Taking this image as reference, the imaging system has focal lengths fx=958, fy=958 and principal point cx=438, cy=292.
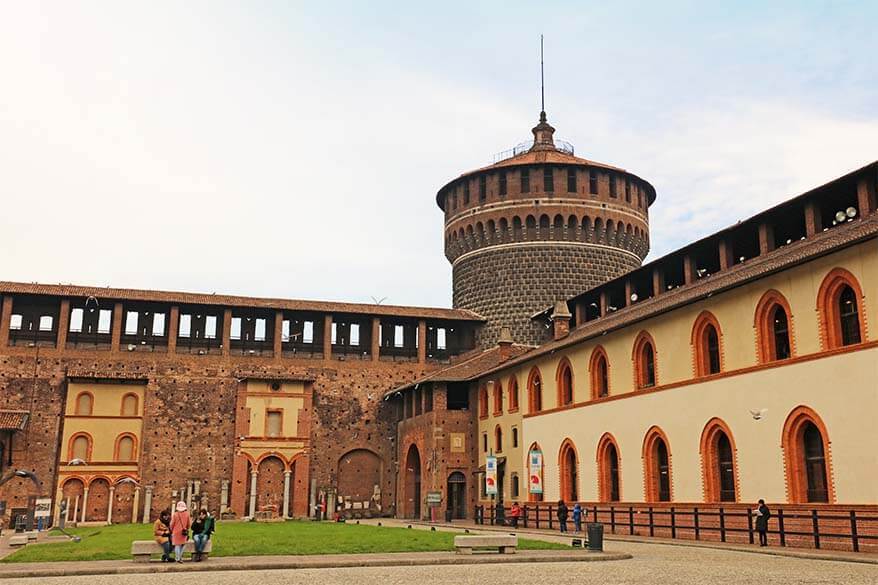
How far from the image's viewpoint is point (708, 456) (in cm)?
2834

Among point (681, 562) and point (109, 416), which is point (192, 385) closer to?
point (109, 416)

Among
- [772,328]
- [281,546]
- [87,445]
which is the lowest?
[281,546]

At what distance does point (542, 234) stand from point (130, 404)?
23641mm

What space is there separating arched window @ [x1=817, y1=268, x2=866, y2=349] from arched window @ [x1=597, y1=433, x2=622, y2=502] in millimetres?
11243

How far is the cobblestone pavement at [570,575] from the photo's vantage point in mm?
15719

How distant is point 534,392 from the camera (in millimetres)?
40656

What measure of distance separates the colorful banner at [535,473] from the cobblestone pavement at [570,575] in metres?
17.2

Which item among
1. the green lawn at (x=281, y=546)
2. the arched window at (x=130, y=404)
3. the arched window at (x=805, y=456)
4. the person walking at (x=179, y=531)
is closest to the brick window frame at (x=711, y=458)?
the arched window at (x=805, y=456)

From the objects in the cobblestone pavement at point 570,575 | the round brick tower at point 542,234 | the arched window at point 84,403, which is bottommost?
the cobblestone pavement at point 570,575

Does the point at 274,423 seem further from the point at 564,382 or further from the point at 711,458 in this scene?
the point at 711,458

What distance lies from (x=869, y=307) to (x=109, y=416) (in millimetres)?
36704

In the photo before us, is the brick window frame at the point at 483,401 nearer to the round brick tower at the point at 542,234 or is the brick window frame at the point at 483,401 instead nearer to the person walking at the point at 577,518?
the round brick tower at the point at 542,234

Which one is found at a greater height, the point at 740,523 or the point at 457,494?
the point at 457,494

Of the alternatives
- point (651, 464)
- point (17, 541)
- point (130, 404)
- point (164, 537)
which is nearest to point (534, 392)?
point (651, 464)
